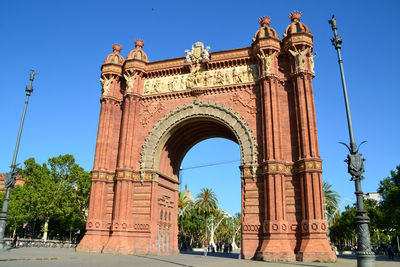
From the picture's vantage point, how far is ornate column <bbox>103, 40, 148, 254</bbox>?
2320 centimetres

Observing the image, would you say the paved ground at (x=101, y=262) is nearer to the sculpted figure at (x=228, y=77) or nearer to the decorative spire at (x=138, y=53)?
the sculpted figure at (x=228, y=77)

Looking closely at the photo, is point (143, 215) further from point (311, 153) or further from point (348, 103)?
point (348, 103)

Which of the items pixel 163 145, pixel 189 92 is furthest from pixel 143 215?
pixel 189 92

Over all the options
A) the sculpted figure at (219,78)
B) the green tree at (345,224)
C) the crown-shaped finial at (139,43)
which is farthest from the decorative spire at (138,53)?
the green tree at (345,224)

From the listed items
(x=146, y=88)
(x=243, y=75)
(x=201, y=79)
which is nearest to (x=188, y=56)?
(x=201, y=79)

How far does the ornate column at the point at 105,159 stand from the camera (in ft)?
79.1

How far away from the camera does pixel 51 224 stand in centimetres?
5016

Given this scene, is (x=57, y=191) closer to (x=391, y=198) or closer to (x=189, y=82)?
(x=189, y=82)

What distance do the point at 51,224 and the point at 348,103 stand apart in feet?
163

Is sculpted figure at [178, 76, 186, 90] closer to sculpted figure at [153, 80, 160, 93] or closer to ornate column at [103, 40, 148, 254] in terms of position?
sculpted figure at [153, 80, 160, 93]

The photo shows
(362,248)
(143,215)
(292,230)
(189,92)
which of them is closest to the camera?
(362,248)

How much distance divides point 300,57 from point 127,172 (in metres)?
15.5

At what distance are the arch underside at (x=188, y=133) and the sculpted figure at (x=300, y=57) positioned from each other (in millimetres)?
5599

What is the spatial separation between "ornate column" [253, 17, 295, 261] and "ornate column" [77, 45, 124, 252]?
12015mm
